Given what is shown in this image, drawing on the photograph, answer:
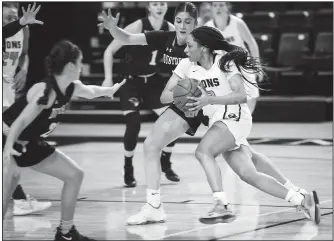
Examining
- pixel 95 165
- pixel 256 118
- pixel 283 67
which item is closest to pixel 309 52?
pixel 283 67

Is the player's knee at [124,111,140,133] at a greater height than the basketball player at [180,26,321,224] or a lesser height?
lesser

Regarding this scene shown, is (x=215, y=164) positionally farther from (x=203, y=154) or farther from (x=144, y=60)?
(x=144, y=60)

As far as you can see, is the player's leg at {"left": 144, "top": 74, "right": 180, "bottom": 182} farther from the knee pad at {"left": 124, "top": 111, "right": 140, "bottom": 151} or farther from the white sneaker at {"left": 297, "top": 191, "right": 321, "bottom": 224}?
the white sneaker at {"left": 297, "top": 191, "right": 321, "bottom": 224}

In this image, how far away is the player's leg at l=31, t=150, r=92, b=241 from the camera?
553 centimetres

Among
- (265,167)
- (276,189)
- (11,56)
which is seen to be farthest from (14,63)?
(276,189)

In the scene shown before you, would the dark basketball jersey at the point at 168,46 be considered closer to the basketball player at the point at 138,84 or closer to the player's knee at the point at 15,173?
the basketball player at the point at 138,84

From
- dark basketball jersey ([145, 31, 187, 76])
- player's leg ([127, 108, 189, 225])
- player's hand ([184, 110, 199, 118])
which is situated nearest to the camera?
player's leg ([127, 108, 189, 225])

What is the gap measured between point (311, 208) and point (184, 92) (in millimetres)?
1198

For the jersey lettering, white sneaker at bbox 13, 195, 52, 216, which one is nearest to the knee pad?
white sneaker at bbox 13, 195, 52, 216

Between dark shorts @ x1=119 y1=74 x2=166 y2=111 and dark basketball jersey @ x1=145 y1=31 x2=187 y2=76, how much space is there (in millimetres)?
692

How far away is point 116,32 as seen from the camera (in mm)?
6668

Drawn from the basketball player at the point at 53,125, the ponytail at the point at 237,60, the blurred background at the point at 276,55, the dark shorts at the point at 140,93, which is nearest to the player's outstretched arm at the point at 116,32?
the ponytail at the point at 237,60

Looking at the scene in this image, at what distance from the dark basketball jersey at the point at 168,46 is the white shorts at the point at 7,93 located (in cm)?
126

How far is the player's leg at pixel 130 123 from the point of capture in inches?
328
